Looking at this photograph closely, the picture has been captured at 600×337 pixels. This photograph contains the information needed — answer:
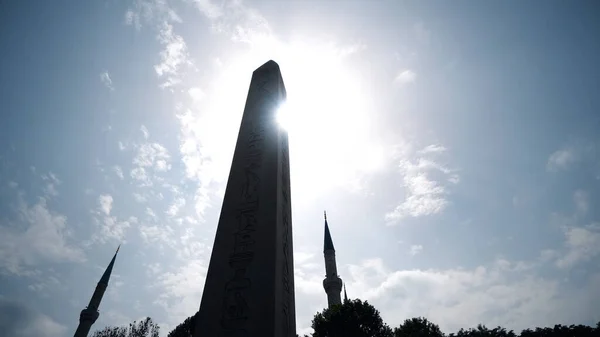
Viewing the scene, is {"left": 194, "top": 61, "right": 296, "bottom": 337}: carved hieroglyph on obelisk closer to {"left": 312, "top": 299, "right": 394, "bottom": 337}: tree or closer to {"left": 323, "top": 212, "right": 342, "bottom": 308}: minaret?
{"left": 312, "top": 299, "right": 394, "bottom": 337}: tree

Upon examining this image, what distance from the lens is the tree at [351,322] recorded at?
18297 millimetres

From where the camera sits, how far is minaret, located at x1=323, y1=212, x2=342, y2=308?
23267 mm

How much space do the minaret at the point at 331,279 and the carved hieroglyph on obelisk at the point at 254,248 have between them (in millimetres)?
19129

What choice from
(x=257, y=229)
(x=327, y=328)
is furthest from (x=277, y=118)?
(x=327, y=328)

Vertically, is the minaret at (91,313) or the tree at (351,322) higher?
the minaret at (91,313)

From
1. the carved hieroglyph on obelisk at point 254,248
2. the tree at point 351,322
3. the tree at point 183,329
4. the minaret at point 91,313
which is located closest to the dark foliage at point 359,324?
the tree at point 351,322

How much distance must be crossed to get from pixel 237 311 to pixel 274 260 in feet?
2.31

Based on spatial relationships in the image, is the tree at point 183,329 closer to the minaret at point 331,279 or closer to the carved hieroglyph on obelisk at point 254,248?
the minaret at point 331,279

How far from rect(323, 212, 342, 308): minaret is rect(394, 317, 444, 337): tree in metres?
4.66

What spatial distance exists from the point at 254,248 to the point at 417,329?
22.4 meters

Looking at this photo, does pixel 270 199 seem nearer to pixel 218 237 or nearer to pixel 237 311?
pixel 218 237

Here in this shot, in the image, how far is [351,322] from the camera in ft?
60.2

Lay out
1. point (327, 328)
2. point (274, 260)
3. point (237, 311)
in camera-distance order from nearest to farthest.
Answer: point (237, 311)
point (274, 260)
point (327, 328)

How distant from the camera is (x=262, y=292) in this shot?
12.1ft
